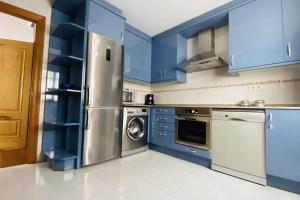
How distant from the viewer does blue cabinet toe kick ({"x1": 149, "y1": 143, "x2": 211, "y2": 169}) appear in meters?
2.37

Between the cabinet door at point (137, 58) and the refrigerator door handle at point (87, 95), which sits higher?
the cabinet door at point (137, 58)

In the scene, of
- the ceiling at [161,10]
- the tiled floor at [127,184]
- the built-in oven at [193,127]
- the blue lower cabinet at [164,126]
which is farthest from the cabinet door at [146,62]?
the tiled floor at [127,184]

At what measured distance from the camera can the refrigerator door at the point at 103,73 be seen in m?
2.25

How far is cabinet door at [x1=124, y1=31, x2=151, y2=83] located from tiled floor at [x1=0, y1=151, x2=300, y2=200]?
181 cm

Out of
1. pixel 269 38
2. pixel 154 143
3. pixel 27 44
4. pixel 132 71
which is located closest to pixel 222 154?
pixel 154 143

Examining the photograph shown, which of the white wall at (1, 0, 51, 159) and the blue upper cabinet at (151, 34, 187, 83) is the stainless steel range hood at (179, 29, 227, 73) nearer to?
the blue upper cabinet at (151, 34, 187, 83)

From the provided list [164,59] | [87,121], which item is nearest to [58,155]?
[87,121]

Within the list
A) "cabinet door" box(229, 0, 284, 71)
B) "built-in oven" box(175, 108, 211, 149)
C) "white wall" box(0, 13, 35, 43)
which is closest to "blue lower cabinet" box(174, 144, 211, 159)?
"built-in oven" box(175, 108, 211, 149)

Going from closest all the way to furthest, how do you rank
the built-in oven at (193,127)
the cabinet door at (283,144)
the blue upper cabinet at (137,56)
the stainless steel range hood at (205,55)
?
the cabinet door at (283,144)
the built-in oven at (193,127)
the stainless steel range hood at (205,55)
the blue upper cabinet at (137,56)

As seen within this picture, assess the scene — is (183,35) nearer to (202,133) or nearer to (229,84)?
(229,84)

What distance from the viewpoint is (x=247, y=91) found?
2.48m

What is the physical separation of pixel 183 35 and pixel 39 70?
2634mm

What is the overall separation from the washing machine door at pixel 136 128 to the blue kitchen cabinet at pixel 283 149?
1.92 m

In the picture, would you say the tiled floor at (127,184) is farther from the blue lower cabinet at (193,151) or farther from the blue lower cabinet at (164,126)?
the blue lower cabinet at (164,126)
